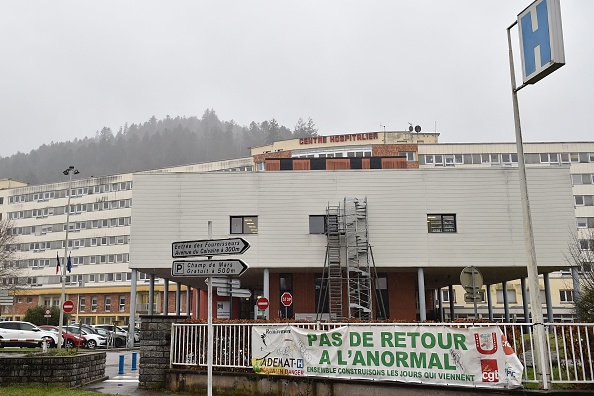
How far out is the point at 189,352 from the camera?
47.3ft

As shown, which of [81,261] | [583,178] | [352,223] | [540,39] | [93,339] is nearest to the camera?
[540,39]

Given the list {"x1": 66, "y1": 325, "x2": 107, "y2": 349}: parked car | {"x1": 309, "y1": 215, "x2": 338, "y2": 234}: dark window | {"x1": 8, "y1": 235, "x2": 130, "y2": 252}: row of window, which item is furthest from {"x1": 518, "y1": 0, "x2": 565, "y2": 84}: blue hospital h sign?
{"x1": 8, "y1": 235, "x2": 130, "y2": 252}: row of window

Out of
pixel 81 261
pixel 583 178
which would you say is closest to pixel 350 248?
pixel 583 178

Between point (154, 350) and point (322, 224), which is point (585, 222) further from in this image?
point (154, 350)

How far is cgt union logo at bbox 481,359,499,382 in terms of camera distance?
34.7 ft

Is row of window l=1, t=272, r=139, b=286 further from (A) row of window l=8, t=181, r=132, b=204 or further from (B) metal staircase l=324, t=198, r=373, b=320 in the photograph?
(B) metal staircase l=324, t=198, r=373, b=320

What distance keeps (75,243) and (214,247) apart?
75568mm

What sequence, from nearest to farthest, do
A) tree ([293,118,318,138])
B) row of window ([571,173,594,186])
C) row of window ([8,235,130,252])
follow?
1. row of window ([571,173,594,186])
2. row of window ([8,235,130,252])
3. tree ([293,118,318,138])

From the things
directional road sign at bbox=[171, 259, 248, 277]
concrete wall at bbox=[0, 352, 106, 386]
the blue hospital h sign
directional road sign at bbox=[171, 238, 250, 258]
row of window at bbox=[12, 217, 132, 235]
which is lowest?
concrete wall at bbox=[0, 352, 106, 386]

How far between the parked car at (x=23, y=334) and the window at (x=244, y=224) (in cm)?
1302

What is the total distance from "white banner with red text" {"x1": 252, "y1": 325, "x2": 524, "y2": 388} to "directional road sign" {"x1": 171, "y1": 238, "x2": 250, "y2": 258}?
4.02 metres

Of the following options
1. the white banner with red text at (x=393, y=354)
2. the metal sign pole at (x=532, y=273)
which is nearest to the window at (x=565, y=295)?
the metal sign pole at (x=532, y=273)

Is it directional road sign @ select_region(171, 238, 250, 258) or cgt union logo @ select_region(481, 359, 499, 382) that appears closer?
directional road sign @ select_region(171, 238, 250, 258)

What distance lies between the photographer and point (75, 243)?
7962 cm
